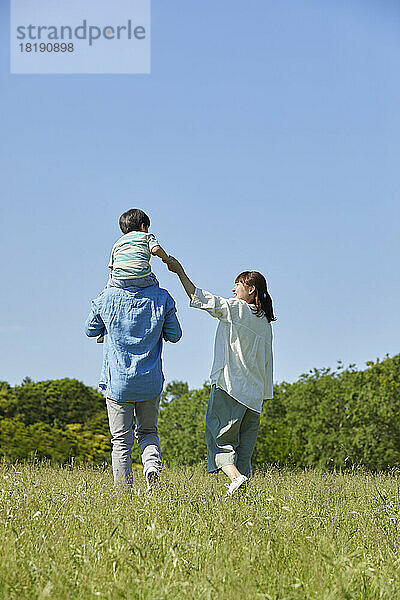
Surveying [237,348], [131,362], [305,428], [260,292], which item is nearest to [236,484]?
A: [237,348]

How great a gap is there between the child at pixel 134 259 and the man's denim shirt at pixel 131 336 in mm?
75

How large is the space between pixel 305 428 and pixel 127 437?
515 centimetres

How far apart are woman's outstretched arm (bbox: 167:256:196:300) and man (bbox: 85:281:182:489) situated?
0.19 meters

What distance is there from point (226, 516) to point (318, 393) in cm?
664


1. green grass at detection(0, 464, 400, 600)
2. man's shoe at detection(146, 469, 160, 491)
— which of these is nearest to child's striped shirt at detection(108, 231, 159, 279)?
man's shoe at detection(146, 469, 160, 491)

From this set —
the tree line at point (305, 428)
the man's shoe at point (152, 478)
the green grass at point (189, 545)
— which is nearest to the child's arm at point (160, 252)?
the man's shoe at point (152, 478)

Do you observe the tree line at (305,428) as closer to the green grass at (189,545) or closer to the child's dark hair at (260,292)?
the child's dark hair at (260,292)

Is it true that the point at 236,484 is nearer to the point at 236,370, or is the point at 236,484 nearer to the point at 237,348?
the point at 236,370

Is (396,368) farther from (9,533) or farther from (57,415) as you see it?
(9,533)

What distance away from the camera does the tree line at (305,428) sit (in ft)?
32.7

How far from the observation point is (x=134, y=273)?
5637mm

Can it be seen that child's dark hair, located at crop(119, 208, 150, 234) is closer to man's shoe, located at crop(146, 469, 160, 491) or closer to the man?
the man

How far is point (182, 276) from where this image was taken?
5.68 metres

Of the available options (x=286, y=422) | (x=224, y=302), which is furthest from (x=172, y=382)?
(x=224, y=302)
